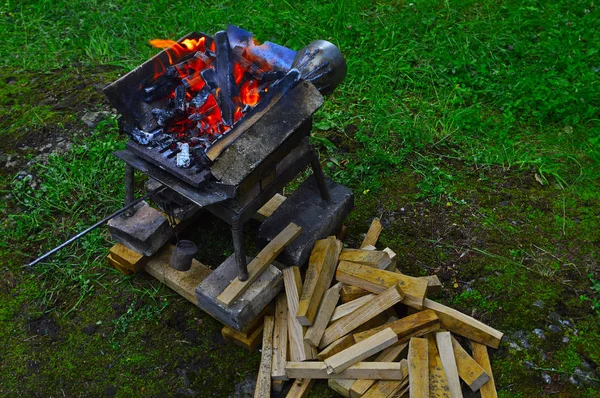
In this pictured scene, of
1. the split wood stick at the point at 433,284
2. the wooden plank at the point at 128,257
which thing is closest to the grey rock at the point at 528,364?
the split wood stick at the point at 433,284

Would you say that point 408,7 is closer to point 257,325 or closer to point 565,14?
point 565,14

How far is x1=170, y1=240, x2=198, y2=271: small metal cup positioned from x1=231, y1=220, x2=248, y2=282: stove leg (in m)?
0.39

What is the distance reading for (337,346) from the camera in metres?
3.29

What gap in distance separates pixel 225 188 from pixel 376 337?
1268 millimetres

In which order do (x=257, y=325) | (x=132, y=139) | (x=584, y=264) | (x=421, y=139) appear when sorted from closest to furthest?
(x=132, y=139) → (x=257, y=325) → (x=584, y=264) → (x=421, y=139)

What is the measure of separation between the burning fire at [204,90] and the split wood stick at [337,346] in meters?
1.49

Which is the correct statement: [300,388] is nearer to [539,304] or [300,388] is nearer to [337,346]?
[337,346]

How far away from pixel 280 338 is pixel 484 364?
1.28m

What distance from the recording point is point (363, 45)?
5934mm

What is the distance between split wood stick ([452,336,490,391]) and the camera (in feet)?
10.3

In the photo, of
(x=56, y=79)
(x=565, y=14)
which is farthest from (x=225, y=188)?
(x=565, y=14)

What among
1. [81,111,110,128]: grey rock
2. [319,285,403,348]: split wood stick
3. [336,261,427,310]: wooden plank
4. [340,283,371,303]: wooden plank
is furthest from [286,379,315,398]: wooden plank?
[81,111,110,128]: grey rock

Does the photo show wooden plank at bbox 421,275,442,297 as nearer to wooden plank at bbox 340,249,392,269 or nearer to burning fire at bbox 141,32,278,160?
wooden plank at bbox 340,249,392,269

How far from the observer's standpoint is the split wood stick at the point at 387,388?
3.11m
